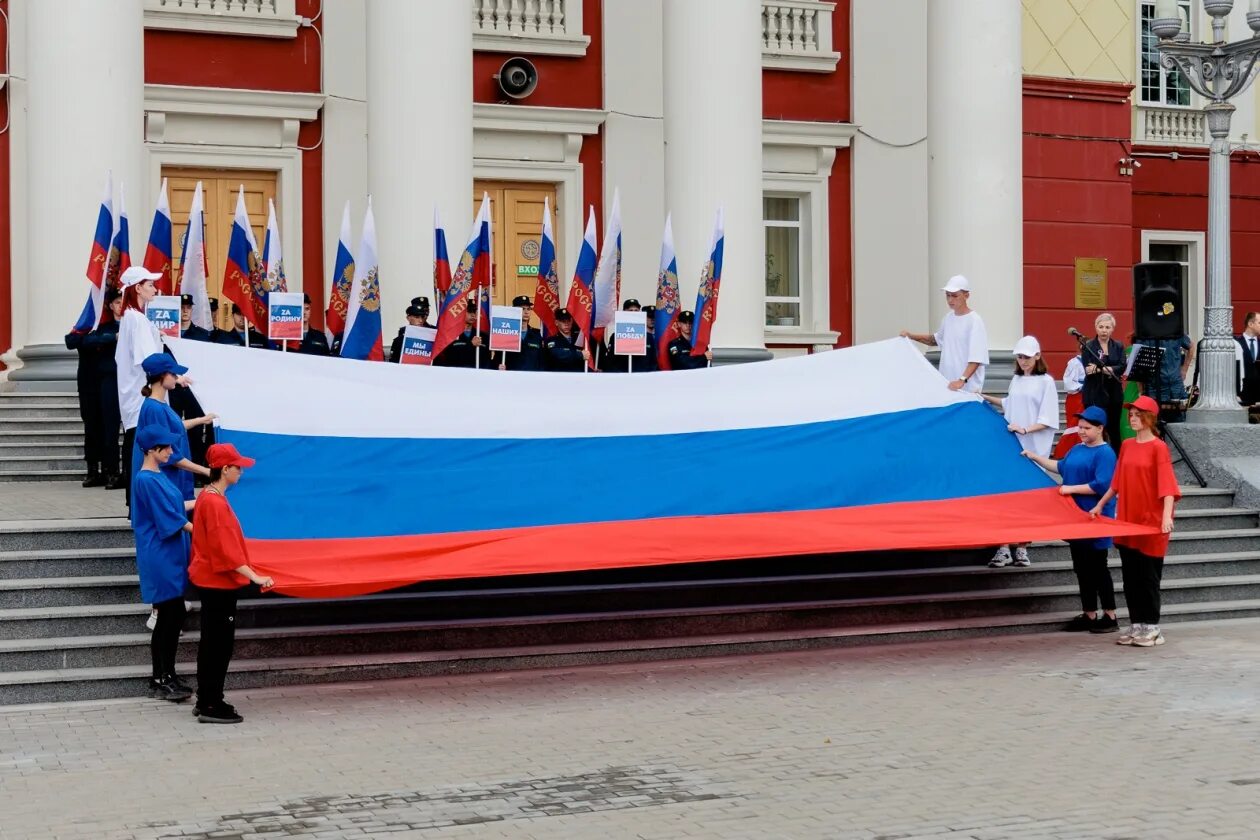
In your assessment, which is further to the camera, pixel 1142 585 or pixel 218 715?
pixel 1142 585

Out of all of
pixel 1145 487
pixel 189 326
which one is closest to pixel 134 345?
pixel 189 326

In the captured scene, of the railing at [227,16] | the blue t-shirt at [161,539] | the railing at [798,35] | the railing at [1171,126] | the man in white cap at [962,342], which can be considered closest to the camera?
the blue t-shirt at [161,539]

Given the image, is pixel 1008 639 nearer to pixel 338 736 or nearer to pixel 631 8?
pixel 338 736

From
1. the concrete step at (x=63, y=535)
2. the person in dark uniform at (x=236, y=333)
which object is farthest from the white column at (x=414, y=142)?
the concrete step at (x=63, y=535)

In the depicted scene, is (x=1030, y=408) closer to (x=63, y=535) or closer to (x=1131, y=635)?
(x=1131, y=635)

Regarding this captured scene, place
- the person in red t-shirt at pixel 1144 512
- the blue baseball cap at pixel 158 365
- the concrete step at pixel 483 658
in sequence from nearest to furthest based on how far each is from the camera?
the concrete step at pixel 483 658 < the blue baseball cap at pixel 158 365 < the person in red t-shirt at pixel 1144 512

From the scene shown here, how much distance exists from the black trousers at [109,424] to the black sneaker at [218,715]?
5032 millimetres

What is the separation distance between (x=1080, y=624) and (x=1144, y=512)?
1097 mm

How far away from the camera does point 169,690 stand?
10328 millimetres

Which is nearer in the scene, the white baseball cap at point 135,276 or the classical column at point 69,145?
the white baseball cap at point 135,276

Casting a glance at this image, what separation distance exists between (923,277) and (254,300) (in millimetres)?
12009

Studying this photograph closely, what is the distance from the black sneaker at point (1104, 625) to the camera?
507 inches

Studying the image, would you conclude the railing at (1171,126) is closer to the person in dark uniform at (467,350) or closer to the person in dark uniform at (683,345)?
the person in dark uniform at (683,345)

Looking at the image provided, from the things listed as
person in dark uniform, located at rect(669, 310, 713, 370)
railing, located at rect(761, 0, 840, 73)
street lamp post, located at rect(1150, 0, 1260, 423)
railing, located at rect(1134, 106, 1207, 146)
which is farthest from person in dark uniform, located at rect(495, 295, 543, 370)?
railing, located at rect(1134, 106, 1207, 146)
